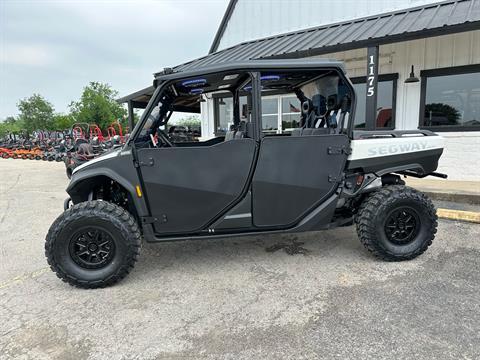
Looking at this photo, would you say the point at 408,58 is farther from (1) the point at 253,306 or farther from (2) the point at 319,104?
(1) the point at 253,306

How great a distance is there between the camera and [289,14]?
1039cm

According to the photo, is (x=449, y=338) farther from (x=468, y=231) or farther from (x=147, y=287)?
(x=468, y=231)

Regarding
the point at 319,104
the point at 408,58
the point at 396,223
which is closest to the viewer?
the point at 396,223

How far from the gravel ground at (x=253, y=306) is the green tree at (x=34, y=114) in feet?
130

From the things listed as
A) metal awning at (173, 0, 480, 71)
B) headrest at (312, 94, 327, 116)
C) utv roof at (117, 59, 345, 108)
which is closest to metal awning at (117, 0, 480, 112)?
metal awning at (173, 0, 480, 71)

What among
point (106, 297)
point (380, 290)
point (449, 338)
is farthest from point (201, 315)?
point (449, 338)

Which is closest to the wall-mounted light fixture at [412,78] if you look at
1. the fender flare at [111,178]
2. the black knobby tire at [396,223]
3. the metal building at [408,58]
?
the metal building at [408,58]

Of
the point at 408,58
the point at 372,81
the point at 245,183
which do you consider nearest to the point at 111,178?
the point at 245,183

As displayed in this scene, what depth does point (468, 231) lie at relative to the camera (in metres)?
4.50

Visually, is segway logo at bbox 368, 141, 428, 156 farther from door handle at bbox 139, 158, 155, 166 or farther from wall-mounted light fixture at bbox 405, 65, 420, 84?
wall-mounted light fixture at bbox 405, 65, 420, 84

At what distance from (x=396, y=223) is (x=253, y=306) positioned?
5.95 feet

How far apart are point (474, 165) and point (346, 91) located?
5670 millimetres

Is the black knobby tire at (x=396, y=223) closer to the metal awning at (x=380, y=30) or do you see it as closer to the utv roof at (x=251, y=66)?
the utv roof at (x=251, y=66)

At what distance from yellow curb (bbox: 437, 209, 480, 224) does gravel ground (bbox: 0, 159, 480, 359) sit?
87 cm
